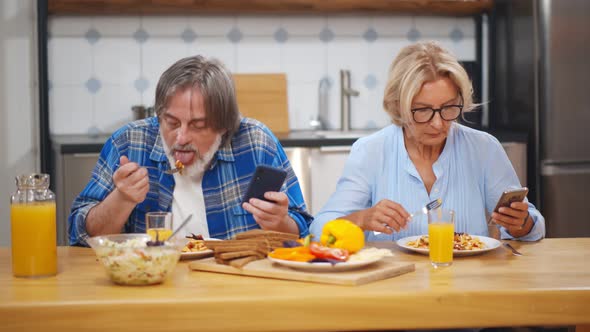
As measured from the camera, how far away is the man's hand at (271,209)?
204cm

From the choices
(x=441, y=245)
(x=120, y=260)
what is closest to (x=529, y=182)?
(x=441, y=245)

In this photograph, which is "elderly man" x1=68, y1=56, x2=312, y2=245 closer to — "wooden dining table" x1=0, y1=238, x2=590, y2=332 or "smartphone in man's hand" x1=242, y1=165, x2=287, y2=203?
"smartphone in man's hand" x1=242, y1=165, x2=287, y2=203

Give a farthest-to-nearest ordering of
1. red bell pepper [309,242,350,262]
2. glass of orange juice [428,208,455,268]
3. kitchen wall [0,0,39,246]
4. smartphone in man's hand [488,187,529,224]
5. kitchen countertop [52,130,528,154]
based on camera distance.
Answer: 1. kitchen wall [0,0,39,246]
2. kitchen countertop [52,130,528,154]
3. smartphone in man's hand [488,187,529,224]
4. glass of orange juice [428,208,455,268]
5. red bell pepper [309,242,350,262]

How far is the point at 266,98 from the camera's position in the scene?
13.4ft

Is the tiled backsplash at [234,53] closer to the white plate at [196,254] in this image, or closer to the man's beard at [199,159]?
the man's beard at [199,159]

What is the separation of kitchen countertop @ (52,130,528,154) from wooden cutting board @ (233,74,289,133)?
0.10 m

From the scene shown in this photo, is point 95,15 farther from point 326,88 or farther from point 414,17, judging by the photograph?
point 414,17

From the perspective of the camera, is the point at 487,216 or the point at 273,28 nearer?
the point at 487,216

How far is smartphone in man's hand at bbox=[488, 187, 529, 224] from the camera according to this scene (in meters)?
2.02

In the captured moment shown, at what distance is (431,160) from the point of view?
2447 mm

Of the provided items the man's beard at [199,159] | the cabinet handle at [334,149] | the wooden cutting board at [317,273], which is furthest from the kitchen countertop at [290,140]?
the wooden cutting board at [317,273]

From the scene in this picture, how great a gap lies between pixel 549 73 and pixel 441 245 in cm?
230

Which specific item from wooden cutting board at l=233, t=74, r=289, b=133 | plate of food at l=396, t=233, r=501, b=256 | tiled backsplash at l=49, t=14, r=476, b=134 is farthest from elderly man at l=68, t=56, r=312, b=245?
tiled backsplash at l=49, t=14, r=476, b=134

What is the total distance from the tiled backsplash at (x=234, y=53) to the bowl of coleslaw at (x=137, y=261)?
266 cm
